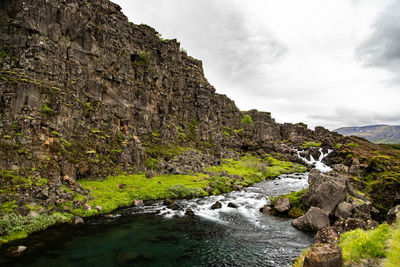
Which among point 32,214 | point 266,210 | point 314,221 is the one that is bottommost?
point 266,210

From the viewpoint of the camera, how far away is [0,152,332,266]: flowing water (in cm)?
1953

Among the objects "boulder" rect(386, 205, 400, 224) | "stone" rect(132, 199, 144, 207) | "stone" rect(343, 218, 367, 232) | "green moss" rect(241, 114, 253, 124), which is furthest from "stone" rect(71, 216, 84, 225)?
"green moss" rect(241, 114, 253, 124)

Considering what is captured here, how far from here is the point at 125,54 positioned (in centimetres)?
7125

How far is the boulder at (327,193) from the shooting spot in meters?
31.1

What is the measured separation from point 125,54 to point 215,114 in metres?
71.0

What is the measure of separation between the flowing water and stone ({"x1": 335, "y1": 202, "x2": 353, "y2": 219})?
719cm

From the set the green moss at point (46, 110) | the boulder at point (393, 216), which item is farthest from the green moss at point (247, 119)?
the boulder at point (393, 216)

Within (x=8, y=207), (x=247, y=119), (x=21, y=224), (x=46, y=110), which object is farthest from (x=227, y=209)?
(x=247, y=119)

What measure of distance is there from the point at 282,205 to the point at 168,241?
20.8 m

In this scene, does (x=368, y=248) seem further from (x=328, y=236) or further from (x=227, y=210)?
(x=227, y=210)

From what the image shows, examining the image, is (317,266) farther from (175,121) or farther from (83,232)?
(175,121)

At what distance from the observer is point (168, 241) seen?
23.9m

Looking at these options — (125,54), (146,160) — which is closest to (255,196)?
(146,160)

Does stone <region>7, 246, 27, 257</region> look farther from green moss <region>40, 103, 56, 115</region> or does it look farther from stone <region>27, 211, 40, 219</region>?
green moss <region>40, 103, 56, 115</region>
